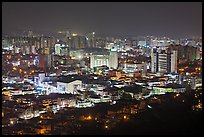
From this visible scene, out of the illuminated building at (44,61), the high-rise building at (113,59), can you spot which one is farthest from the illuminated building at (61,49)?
the high-rise building at (113,59)

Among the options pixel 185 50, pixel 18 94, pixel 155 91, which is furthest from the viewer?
pixel 185 50

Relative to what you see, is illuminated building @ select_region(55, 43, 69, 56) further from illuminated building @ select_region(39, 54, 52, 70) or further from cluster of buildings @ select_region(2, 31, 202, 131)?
illuminated building @ select_region(39, 54, 52, 70)

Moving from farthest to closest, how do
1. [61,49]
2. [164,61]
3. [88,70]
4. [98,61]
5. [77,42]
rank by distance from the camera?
1. [77,42]
2. [61,49]
3. [98,61]
4. [164,61]
5. [88,70]

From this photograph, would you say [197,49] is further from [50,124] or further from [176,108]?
[50,124]

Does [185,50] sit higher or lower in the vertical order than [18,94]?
higher

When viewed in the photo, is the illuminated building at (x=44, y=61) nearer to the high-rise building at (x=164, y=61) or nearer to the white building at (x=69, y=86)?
the white building at (x=69, y=86)

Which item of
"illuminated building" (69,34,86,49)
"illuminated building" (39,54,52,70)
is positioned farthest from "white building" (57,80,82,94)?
"illuminated building" (69,34,86,49)

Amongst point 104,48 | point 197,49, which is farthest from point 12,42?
point 197,49

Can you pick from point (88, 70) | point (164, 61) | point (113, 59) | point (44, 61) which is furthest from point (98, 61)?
point (164, 61)

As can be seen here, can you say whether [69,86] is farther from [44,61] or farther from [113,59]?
[113,59]
